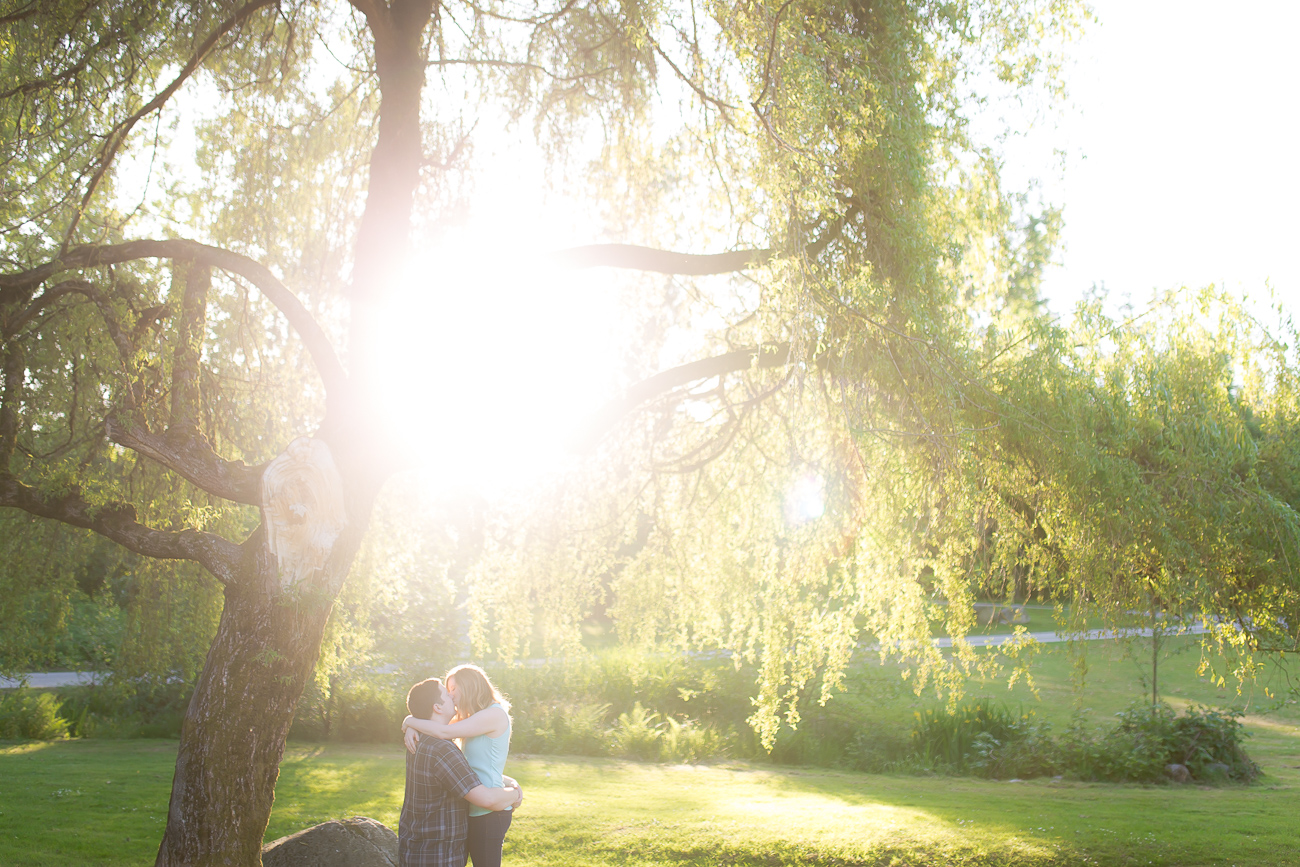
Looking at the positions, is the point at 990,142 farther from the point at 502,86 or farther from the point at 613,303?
the point at 502,86

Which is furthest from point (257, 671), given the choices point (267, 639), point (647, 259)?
point (647, 259)

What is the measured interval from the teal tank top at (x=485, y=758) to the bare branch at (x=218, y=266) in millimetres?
2933

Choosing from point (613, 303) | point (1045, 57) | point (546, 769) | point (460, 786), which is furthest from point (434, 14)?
point (546, 769)

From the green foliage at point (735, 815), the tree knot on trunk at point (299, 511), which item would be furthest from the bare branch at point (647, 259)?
the green foliage at point (735, 815)

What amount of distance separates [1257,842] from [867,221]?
608 cm

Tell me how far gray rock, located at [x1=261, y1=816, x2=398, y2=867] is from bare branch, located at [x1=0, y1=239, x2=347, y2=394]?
123 inches

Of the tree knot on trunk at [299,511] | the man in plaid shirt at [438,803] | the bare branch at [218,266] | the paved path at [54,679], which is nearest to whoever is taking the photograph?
the man in plaid shirt at [438,803]

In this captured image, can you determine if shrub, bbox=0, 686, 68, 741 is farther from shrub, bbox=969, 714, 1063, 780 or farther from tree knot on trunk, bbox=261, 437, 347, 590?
shrub, bbox=969, 714, 1063, 780

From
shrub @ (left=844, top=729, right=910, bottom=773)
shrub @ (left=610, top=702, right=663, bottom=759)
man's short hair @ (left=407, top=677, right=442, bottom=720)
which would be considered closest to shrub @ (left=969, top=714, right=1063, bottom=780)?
shrub @ (left=844, top=729, right=910, bottom=773)

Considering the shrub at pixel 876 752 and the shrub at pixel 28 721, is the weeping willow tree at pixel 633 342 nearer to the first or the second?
the shrub at pixel 876 752

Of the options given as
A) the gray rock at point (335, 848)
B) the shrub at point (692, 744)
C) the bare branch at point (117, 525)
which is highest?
the bare branch at point (117, 525)

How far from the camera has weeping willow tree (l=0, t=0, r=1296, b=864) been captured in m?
5.38

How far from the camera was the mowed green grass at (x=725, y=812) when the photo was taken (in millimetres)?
7270

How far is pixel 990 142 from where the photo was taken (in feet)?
23.2
